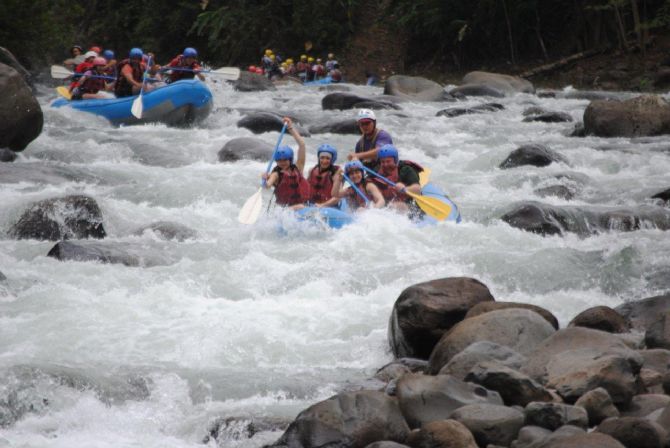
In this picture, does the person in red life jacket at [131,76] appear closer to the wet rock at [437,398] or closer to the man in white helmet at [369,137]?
the man in white helmet at [369,137]

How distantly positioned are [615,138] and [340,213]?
18.5 feet

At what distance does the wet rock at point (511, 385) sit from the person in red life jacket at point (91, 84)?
11.8 metres

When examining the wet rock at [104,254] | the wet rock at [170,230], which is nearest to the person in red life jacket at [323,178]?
the wet rock at [170,230]

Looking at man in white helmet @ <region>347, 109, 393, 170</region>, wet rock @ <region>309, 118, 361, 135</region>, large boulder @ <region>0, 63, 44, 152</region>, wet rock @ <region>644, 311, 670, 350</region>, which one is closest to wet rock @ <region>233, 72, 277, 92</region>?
wet rock @ <region>309, 118, 361, 135</region>

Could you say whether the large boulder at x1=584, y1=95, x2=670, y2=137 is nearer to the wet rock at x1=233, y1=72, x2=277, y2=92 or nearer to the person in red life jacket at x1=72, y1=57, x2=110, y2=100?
the person in red life jacket at x1=72, y1=57, x2=110, y2=100

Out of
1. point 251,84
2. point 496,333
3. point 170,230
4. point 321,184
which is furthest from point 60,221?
point 251,84

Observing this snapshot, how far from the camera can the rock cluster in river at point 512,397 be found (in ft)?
12.6

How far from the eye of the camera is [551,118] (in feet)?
48.2

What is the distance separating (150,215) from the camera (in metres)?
9.23

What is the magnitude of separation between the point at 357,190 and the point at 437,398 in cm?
470

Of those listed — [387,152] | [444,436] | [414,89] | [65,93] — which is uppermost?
[444,436]

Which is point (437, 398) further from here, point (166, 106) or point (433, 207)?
point (166, 106)

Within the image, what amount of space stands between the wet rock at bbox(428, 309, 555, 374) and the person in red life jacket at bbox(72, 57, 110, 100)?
1105 cm

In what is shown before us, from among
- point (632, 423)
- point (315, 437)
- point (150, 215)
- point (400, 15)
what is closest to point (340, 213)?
point (150, 215)
